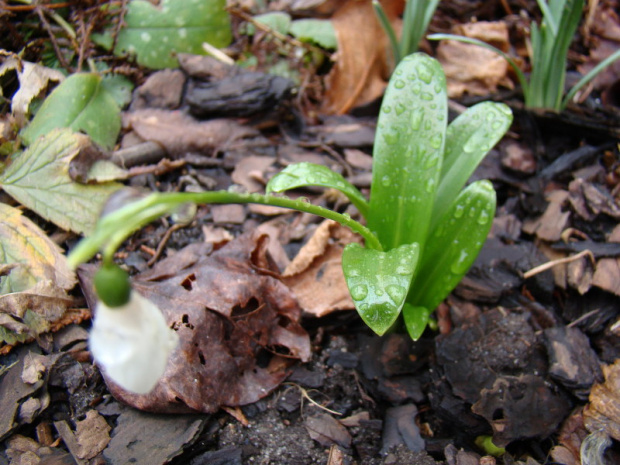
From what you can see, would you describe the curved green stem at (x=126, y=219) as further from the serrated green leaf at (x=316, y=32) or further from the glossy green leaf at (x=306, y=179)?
the serrated green leaf at (x=316, y=32)

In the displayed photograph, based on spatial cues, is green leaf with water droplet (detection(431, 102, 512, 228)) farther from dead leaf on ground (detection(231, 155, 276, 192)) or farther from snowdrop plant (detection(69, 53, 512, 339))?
dead leaf on ground (detection(231, 155, 276, 192))

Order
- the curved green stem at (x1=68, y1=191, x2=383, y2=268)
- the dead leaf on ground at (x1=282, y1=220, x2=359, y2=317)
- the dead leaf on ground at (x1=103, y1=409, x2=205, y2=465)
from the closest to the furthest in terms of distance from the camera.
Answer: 1. the curved green stem at (x1=68, y1=191, x2=383, y2=268)
2. the dead leaf on ground at (x1=103, y1=409, x2=205, y2=465)
3. the dead leaf on ground at (x1=282, y1=220, x2=359, y2=317)

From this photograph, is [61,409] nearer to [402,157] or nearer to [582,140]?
[402,157]

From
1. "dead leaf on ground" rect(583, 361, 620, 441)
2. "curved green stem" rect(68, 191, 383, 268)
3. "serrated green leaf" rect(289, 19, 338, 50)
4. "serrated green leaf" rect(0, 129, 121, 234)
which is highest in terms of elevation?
"curved green stem" rect(68, 191, 383, 268)

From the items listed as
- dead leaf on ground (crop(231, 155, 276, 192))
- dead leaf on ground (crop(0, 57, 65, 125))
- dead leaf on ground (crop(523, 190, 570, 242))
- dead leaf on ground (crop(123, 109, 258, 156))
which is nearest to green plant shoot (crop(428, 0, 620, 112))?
dead leaf on ground (crop(523, 190, 570, 242))

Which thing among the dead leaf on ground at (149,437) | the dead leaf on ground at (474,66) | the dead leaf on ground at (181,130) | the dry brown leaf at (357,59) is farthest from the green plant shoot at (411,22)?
the dead leaf on ground at (149,437)
